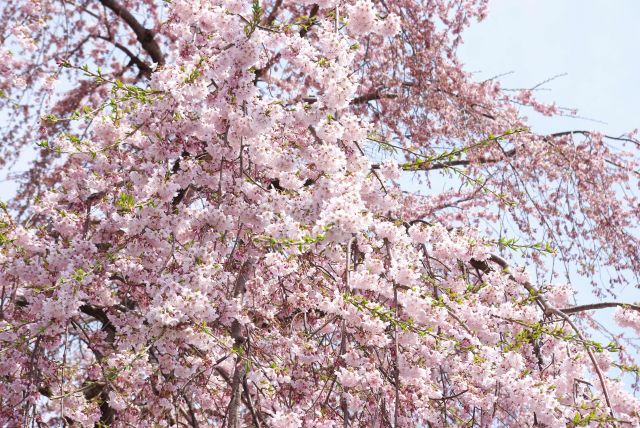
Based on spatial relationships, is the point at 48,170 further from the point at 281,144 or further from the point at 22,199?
the point at 281,144

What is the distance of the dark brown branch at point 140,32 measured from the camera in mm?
6754

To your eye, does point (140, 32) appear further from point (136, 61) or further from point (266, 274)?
point (266, 274)

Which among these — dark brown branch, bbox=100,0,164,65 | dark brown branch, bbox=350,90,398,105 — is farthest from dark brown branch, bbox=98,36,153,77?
dark brown branch, bbox=350,90,398,105

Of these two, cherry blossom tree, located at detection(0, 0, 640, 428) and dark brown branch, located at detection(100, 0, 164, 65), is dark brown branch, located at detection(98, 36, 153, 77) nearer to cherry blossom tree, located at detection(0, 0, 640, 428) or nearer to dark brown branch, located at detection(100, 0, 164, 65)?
dark brown branch, located at detection(100, 0, 164, 65)

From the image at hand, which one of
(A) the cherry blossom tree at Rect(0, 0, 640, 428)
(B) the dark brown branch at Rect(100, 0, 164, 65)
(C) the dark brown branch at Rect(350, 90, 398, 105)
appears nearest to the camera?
(A) the cherry blossom tree at Rect(0, 0, 640, 428)

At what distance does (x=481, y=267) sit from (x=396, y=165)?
2.34 meters

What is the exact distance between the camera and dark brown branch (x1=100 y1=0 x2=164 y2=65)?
22.2 ft

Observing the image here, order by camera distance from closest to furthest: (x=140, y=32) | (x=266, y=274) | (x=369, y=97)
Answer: (x=266, y=274) → (x=140, y=32) → (x=369, y=97)

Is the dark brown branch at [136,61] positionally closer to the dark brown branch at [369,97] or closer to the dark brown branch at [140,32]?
the dark brown branch at [140,32]

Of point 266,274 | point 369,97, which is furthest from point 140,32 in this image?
point 266,274

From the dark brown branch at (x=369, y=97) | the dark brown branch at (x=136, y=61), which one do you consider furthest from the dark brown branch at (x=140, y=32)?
the dark brown branch at (x=369, y=97)

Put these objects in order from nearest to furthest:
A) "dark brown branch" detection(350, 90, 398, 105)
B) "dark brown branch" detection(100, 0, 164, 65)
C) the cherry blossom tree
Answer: the cherry blossom tree < "dark brown branch" detection(100, 0, 164, 65) < "dark brown branch" detection(350, 90, 398, 105)

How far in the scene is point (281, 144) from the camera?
12.3 ft

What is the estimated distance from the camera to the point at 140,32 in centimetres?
680
